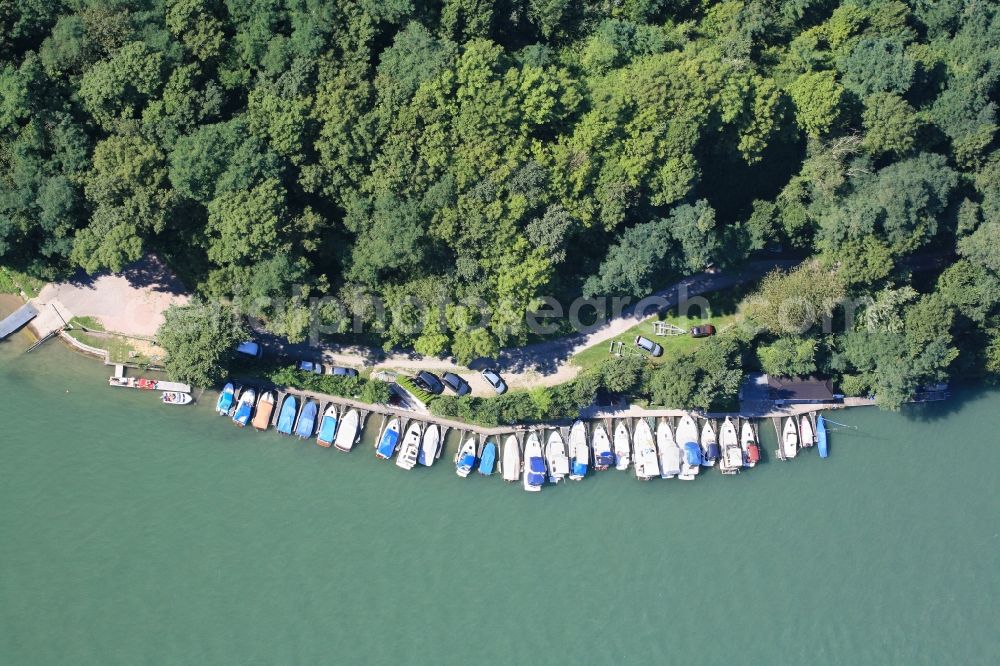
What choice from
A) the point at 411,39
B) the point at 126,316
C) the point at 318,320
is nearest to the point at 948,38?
the point at 411,39

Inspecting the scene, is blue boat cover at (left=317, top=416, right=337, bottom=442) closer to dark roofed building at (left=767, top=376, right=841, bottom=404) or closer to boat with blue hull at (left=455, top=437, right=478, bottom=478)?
boat with blue hull at (left=455, top=437, right=478, bottom=478)

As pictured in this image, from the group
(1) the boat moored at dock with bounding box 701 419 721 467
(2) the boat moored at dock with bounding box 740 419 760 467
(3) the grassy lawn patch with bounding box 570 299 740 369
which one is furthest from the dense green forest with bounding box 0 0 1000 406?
(1) the boat moored at dock with bounding box 701 419 721 467

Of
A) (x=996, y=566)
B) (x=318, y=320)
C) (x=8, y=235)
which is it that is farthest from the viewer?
(x=996, y=566)

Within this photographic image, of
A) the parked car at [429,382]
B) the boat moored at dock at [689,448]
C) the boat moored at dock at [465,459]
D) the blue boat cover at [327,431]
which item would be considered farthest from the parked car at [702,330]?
the blue boat cover at [327,431]

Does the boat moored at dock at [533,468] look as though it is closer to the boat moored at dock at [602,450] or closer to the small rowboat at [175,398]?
the boat moored at dock at [602,450]

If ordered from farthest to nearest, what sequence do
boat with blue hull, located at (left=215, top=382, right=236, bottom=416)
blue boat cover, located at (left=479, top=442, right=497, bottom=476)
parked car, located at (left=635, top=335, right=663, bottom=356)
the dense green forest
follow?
parked car, located at (left=635, top=335, right=663, bottom=356) < blue boat cover, located at (left=479, top=442, right=497, bottom=476) < boat with blue hull, located at (left=215, top=382, right=236, bottom=416) < the dense green forest

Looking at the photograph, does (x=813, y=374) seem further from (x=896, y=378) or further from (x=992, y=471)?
(x=992, y=471)
